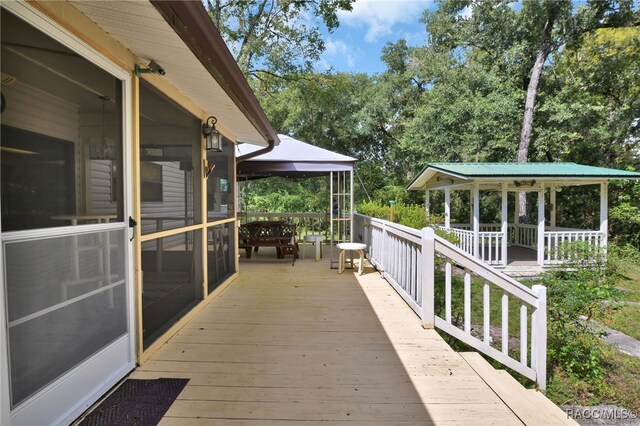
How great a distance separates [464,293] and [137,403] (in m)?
2.69

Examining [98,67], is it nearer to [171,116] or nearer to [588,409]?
[171,116]

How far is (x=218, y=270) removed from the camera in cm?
418

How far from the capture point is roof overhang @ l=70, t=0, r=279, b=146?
1.60 meters

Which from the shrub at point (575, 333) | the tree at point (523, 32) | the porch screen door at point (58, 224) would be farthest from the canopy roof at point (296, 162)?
the tree at point (523, 32)

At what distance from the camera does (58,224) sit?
1604 mm

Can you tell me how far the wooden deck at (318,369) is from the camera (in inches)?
70.7

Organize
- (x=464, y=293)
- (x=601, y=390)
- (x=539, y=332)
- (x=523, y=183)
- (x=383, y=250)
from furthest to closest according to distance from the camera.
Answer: (x=523, y=183)
(x=383, y=250)
(x=601, y=390)
(x=464, y=293)
(x=539, y=332)

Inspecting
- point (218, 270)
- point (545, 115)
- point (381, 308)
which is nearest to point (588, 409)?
point (381, 308)

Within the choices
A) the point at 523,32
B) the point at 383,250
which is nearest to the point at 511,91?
the point at 523,32

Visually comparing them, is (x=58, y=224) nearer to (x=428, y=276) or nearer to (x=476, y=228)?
(x=428, y=276)

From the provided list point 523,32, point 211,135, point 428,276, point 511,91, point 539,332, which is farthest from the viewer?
point 523,32
